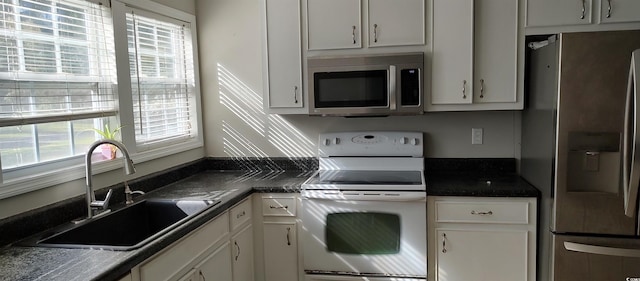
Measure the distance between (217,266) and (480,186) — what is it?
1.59 meters

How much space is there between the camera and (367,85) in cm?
286

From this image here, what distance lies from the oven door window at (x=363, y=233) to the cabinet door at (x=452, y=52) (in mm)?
825

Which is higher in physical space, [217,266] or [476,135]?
[476,135]

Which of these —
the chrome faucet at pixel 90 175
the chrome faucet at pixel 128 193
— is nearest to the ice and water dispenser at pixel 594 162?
the chrome faucet at pixel 90 175

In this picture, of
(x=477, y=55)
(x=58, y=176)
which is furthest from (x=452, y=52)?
(x=58, y=176)

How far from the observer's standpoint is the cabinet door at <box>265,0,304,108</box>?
296 centimetres

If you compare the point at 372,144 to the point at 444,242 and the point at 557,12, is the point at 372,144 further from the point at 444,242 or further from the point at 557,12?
the point at 557,12

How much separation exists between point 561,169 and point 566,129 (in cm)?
20

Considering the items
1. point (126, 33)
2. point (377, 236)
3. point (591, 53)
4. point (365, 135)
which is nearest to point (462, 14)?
point (591, 53)

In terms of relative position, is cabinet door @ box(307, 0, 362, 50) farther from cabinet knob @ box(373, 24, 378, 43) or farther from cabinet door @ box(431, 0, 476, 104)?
cabinet door @ box(431, 0, 476, 104)

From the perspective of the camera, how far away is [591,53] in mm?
2180

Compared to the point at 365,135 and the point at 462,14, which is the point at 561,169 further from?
the point at 365,135

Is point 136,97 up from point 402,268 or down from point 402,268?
up

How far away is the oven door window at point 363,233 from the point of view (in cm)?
269
